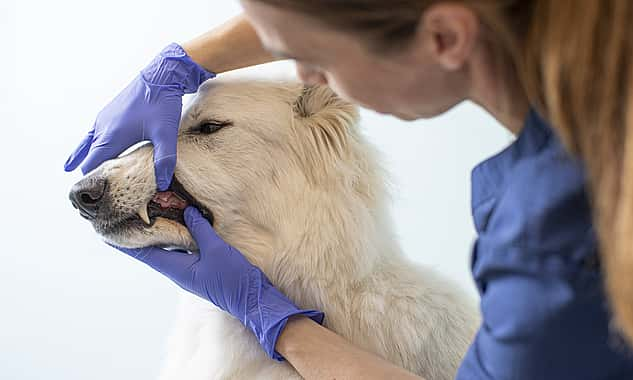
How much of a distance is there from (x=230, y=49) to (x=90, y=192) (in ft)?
1.03

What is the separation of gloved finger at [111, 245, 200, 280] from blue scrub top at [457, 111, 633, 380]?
0.56m

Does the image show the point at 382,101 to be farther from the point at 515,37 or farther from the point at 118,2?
the point at 118,2

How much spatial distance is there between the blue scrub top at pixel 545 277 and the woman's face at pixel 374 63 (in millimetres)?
96

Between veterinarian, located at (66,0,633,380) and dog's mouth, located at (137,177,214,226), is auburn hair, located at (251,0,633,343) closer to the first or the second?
veterinarian, located at (66,0,633,380)

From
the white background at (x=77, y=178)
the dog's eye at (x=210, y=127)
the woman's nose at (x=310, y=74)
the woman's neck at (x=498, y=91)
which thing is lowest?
the white background at (x=77, y=178)

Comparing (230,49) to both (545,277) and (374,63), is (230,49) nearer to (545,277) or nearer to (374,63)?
(374,63)

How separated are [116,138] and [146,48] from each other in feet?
2.35

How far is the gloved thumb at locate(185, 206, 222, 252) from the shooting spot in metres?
1.21

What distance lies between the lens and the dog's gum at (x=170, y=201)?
122cm

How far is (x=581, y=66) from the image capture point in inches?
23.0

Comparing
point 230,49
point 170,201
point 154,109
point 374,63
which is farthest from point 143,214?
point 374,63

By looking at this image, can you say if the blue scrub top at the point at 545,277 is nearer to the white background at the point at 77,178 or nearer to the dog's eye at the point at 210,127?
the dog's eye at the point at 210,127

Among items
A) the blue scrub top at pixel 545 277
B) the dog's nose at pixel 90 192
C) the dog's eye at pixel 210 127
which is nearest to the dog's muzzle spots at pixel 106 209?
the dog's nose at pixel 90 192

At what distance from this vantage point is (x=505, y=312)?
0.73 m
